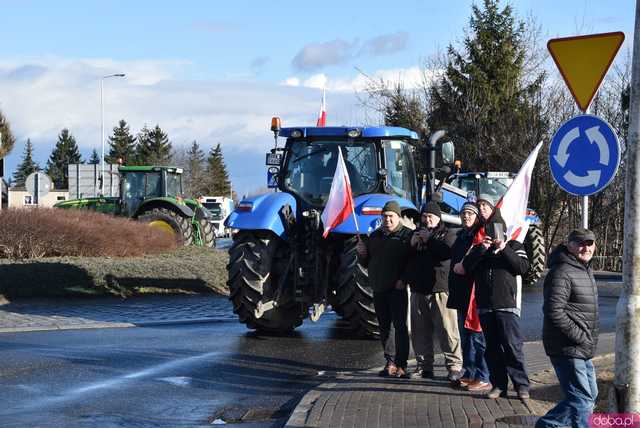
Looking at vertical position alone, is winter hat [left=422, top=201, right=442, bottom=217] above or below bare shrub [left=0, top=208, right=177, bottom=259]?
above

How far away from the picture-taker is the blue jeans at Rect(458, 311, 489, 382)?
30.2 ft

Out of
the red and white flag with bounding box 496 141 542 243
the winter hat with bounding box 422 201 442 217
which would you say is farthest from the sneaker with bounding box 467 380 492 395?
the winter hat with bounding box 422 201 442 217

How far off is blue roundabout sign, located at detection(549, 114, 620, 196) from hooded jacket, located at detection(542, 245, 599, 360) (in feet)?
3.04

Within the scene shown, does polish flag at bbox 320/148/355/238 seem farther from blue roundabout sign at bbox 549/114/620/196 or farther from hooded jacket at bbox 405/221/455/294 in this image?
blue roundabout sign at bbox 549/114/620/196

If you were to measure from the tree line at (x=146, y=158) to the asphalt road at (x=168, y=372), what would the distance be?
7851 centimetres

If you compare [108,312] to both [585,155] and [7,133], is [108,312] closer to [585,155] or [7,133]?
[585,155]

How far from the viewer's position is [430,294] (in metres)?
9.90

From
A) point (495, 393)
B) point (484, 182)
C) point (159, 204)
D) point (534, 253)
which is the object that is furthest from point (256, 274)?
point (159, 204)

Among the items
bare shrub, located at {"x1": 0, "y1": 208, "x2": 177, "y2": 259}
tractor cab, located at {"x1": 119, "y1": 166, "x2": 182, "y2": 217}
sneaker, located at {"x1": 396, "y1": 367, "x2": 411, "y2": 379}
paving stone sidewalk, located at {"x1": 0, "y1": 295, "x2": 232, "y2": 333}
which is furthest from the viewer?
tractor cab, located at {"x1": 119, "y1": 166, "x2": 182, "y2": 217}

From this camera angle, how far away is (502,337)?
8680 mm

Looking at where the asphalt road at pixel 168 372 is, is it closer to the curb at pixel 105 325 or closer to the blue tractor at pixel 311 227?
the curb at pixel 105 325

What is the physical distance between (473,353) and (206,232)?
1956 centimetres

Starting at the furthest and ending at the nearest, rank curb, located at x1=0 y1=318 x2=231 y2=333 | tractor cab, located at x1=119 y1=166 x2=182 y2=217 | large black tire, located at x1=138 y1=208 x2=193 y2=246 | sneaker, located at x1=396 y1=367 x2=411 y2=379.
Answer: tractor cab, located at x1=119 y1=166 x2=182 y2=217 < large black tire, located at x1=138 y1=208 x2=193 y2=246 < curb, located at x1=0 y1=318 x2=231 y2=333 < sneaker, located at x1=396 y1=367 x2=411 y2=379

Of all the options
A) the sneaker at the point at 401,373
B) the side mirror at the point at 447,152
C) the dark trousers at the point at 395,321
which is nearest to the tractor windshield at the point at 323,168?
the side mirror at the point at 447,152
